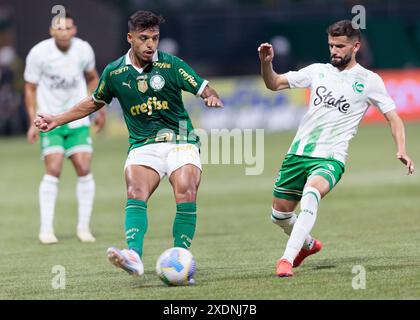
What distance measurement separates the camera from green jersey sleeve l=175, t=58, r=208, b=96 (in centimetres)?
920

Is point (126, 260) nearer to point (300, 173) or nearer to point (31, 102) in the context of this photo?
point (300, 173)

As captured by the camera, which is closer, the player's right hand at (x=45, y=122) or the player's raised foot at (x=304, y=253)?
the player's right hand at (x=45, y=122)

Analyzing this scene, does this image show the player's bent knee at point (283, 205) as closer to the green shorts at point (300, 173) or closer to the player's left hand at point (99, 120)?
the green shorts at point (300, 173)

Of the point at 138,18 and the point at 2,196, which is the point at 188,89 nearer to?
the point at 138,18

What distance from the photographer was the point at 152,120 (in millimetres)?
9383

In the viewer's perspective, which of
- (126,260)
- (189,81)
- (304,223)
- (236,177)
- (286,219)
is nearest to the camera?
(126,260)

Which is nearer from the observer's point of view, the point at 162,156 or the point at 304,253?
the point at 162,156

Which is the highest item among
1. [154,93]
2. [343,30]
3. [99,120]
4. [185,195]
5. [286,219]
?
[343,30]

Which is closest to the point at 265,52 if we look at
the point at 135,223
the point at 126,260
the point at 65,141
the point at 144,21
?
the point at 144,21

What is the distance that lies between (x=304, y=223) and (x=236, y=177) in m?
11.2

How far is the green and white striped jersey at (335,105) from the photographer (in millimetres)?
9578
